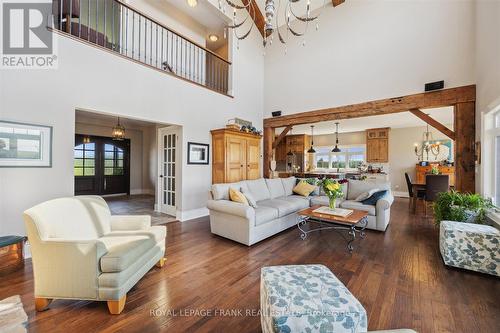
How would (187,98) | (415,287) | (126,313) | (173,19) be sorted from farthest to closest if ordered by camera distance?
1. (173,19)
2. (187,98)
3. (415,287)
4. (126,313)

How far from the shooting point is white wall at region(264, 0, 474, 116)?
4.00 metres

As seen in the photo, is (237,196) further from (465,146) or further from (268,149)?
(465,146)

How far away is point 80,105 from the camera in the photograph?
312 cm

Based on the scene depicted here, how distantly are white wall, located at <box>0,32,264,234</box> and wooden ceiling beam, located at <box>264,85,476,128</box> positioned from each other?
8.62 ft

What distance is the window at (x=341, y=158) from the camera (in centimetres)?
896

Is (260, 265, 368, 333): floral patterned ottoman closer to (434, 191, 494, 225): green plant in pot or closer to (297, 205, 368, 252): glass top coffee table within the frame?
(297, 205, 368, 252): glass top coffee table

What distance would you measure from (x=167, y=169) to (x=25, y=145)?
2593mm

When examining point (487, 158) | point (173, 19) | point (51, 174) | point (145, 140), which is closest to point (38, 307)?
point (51, 174)

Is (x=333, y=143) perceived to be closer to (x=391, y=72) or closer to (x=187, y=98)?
(x=391, y=72)

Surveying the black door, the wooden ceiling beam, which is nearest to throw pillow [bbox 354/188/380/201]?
the wooden ceiling beam

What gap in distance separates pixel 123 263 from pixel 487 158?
5.09 meters

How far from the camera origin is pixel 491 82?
9.86ft

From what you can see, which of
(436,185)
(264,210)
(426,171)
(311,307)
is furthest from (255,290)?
(426,171)

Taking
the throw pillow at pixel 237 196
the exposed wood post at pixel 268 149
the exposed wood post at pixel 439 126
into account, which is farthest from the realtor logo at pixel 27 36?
the exposed wood post at pixel 439 126
